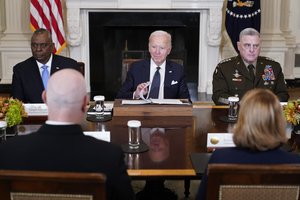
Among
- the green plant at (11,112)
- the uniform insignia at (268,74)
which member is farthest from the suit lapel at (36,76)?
the uniform insignia at (268,74)

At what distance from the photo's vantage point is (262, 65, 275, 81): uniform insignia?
3568 mm

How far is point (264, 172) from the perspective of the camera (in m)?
1.53

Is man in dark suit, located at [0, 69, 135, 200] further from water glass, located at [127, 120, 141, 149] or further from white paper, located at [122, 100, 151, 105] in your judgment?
white paper, located at [122, 100, 151, 105]

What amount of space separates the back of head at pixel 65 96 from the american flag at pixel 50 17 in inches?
166

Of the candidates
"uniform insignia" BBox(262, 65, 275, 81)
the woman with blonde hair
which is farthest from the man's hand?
Answer: the woman with blonde hair

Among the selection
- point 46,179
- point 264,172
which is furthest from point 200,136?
point 46,179

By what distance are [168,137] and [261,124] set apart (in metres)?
0.89

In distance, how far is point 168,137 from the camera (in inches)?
98.3

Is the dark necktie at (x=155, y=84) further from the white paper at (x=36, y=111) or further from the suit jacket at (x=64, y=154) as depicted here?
the suit jacket at (x=64, y=154)

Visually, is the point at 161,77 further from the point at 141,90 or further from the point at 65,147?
the point at 65,147

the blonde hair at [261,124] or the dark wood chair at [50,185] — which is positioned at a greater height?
the blonde hair at [261,124]

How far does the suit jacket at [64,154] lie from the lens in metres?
1.56

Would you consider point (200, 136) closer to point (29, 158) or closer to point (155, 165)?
point (155, 165)

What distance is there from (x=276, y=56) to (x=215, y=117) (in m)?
3.53
